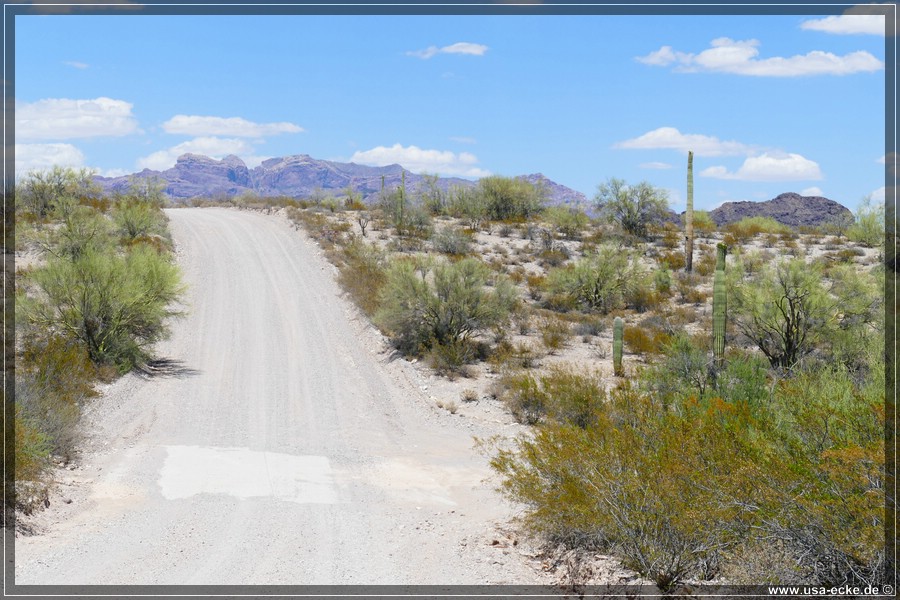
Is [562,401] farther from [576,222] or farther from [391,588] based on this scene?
[576,222]

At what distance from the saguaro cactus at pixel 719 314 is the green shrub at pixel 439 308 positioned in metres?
8.23

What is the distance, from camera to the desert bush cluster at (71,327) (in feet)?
39.4

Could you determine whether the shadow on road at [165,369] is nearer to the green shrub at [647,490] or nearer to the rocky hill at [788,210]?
the green shrub at [647,490]

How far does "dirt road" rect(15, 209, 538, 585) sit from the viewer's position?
8.26 m

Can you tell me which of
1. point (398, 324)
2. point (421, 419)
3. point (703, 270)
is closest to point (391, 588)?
point (421, 419)

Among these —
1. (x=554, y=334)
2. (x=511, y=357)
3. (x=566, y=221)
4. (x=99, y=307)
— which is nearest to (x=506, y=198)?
(x=566, y=221)

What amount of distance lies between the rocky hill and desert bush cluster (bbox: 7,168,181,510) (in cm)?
6977

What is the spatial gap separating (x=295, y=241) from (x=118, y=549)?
31.9 m

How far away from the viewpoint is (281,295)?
29375 mm

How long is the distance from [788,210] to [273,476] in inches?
3305

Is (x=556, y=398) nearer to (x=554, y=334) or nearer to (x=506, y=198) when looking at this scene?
(x=554, y=334)

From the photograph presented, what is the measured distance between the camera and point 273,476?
12469mm

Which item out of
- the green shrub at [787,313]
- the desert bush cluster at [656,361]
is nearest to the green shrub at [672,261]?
the desert bush cluster at [656,361]

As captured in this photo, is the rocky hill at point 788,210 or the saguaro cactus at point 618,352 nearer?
the saguaro cactus at point 618,352
